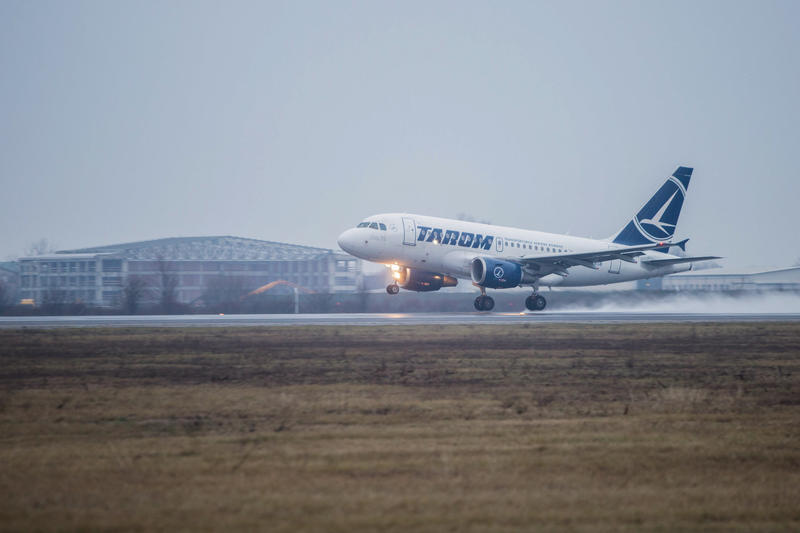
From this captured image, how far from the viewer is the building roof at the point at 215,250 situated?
6031 cm

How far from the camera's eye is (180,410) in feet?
39.4

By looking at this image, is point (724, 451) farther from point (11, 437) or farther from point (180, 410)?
point (11, 437)

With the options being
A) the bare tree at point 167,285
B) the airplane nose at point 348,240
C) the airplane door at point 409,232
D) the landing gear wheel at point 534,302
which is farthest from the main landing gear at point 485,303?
the bare tree at point 167,285

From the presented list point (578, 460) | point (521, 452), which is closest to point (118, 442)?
point (521, 452)

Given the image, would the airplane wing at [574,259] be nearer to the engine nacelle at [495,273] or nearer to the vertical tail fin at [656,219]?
the engine nacelle at [495,273]

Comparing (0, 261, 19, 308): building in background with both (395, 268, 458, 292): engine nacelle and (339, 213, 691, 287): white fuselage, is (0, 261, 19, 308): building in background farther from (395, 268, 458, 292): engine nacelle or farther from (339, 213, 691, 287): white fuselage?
(395, 268, 458, 292): engine nacelle

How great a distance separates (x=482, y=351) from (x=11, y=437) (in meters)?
11.6

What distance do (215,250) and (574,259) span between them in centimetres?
3300

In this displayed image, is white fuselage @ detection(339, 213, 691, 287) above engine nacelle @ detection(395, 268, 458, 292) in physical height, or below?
above

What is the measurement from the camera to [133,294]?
44.0 m

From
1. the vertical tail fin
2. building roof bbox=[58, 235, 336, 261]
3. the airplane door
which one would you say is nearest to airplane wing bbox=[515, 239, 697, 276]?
the vertical tail fin

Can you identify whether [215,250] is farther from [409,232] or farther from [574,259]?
[574,259]

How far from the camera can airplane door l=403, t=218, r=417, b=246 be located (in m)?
37.7

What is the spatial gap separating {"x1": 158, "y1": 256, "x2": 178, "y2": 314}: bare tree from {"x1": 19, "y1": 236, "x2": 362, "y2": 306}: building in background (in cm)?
7
